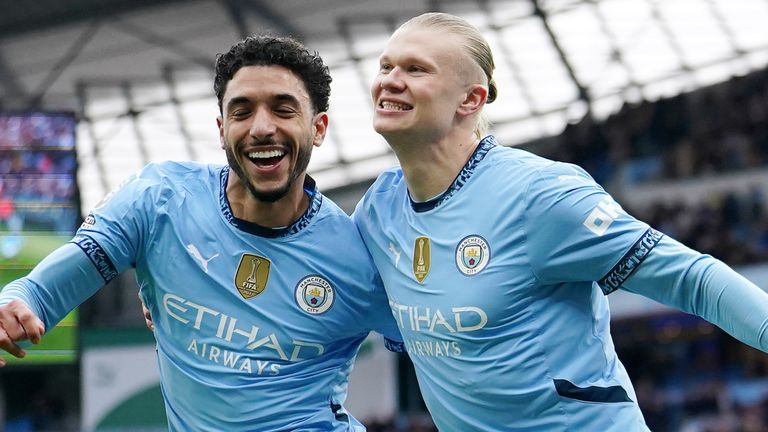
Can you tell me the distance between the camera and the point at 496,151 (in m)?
4.01

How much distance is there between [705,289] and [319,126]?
59.5 inches

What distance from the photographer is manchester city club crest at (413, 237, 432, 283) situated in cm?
388

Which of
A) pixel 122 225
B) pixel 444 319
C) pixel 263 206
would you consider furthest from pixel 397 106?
pixel 122 225

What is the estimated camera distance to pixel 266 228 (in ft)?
13.5

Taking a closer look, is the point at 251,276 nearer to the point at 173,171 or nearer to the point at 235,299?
the point at 235,299

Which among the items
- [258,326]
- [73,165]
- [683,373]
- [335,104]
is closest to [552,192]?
[258,326]

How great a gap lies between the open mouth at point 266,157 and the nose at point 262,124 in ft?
0.22

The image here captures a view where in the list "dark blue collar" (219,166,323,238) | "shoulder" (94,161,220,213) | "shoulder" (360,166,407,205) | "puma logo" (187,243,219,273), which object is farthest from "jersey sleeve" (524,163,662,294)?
"shoulder" (94,161,220,213)

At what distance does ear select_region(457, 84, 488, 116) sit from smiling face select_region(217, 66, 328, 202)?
21.0 inches

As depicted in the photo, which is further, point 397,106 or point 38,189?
point 38,189

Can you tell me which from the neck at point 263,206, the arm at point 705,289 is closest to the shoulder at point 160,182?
the neck at point 263,206

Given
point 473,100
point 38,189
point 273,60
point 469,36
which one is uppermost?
point 38,189

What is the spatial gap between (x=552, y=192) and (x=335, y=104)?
22.1m

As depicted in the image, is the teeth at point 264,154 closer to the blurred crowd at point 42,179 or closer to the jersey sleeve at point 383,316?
the jersey sleeve at point 383,316
